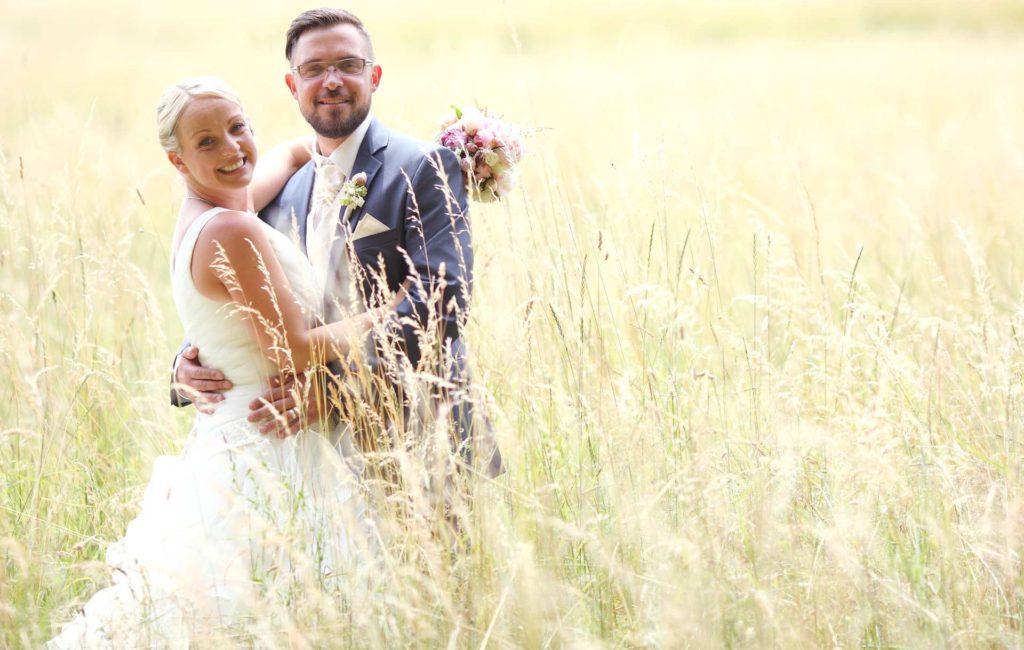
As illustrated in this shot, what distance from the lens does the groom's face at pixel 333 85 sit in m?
3.55

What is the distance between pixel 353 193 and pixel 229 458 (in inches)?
39.0

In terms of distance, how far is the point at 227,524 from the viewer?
3.20m

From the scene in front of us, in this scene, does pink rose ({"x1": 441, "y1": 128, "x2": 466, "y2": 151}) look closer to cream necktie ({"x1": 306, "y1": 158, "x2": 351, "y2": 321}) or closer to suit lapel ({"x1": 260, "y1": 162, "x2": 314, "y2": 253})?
cream necktie ({"x1": 306, "y1": 158, "x2": 351, "y2": 321})

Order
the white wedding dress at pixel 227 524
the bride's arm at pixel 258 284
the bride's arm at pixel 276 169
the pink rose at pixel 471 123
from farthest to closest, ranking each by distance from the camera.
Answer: the bride's arm at pixel 276 169, the pink rose at pixel 471 123, the bride's arm at pixel 258 284, the white wedding dress at pixel 227 524

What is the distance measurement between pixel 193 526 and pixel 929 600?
7.36ft

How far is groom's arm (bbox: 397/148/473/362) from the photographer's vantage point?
3428mm

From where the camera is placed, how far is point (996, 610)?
9.36ft

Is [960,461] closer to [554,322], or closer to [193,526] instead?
[554,322]

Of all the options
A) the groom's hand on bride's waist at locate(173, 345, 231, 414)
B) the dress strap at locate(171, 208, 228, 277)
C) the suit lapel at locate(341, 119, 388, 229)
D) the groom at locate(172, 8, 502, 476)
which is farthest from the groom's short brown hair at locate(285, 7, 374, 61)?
the groom's hand on bride's waist at locate(173, 345, 231, 414)

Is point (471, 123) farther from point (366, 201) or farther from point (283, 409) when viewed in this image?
point (283, 409)

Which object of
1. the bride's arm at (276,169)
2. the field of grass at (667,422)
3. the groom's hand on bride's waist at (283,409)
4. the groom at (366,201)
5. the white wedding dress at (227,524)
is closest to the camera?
the field of grass at (667,422)

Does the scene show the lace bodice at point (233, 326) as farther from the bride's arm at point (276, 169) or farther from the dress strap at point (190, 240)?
the bride's arm at point (276, 169)

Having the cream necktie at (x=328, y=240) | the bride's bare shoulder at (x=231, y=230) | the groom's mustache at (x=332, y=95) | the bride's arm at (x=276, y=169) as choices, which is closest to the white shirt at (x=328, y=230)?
the cream necktie at (x=328, y=240)

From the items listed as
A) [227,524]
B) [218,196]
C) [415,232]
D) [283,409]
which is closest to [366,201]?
[415,232]
